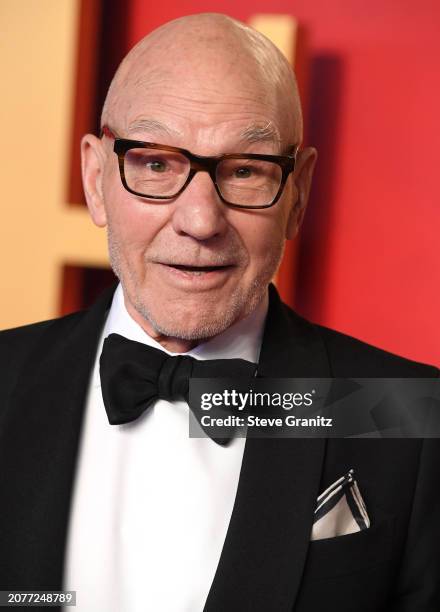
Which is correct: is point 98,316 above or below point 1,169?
below

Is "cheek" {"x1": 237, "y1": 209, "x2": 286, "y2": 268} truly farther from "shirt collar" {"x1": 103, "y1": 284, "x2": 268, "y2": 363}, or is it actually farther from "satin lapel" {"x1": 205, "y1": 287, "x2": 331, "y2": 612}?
"satin lapel" {"x1": 205, "y1": 287, "x2": 331, "y2": 612}

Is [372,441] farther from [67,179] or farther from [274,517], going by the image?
[67,179]

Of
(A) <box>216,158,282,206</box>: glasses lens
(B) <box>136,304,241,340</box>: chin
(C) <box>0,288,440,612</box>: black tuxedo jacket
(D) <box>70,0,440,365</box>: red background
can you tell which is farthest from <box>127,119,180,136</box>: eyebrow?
(D) <box>70,0,440,365</box>: red background

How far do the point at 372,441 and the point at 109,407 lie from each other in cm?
50

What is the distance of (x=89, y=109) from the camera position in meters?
2.46

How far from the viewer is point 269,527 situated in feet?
4.92

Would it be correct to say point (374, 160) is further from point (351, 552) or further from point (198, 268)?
point (351, 552)

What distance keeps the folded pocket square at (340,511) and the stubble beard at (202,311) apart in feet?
1.16

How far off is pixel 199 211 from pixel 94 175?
377 millimetres

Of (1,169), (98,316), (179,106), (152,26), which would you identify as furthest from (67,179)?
(179,106)

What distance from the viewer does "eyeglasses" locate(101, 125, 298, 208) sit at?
1532 mm

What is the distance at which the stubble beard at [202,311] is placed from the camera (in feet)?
5.19

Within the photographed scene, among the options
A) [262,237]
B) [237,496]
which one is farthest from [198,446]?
[262,237]

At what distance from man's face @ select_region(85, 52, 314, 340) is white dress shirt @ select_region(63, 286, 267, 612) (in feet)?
0.66
